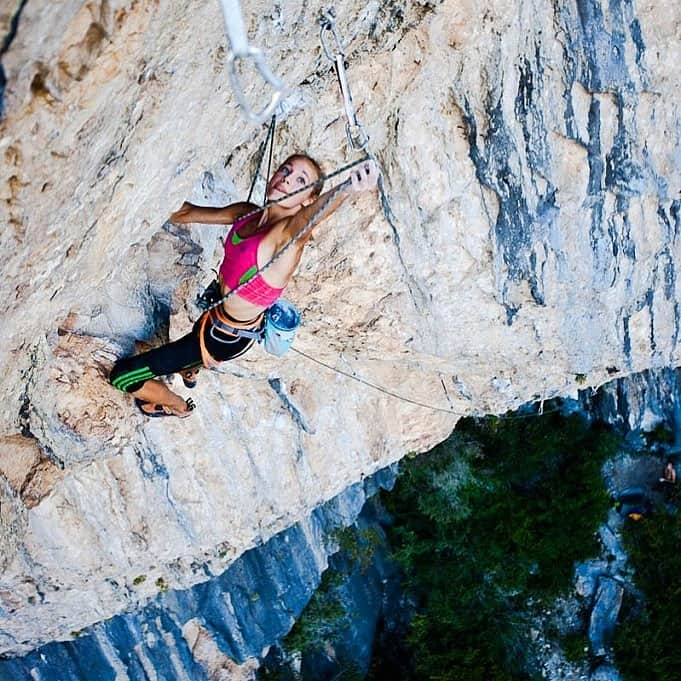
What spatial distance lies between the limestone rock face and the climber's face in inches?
11.7

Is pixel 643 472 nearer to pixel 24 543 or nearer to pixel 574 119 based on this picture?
pixel 574 119

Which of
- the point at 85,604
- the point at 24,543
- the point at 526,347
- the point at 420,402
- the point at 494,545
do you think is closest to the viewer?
the point at 24,543

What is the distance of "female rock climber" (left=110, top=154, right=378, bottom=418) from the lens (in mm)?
2984

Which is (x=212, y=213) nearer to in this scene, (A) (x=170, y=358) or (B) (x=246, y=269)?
(B) (x=246, y=269)

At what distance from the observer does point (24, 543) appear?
4.34 m

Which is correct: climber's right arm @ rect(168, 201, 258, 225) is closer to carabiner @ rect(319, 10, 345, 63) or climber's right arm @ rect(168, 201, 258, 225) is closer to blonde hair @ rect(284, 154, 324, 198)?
blonde hair @ rect(284, 154, 324, 198)

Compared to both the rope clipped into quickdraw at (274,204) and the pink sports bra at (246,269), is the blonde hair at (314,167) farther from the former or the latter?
the pink sports bra at (246,269)

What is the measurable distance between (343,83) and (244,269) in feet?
3.18

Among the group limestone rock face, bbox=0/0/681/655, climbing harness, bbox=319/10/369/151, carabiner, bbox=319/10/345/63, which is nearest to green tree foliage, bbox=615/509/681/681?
limestone rock face, bbox=0/0/681/655

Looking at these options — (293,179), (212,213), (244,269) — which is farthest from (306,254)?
(293,179)

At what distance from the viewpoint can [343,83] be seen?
10.2ft

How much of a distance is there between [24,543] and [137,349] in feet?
5.07

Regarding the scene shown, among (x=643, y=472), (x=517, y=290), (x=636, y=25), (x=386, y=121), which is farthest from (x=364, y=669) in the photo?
(x=636, y=25)

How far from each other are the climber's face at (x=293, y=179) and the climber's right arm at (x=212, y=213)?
309mm
